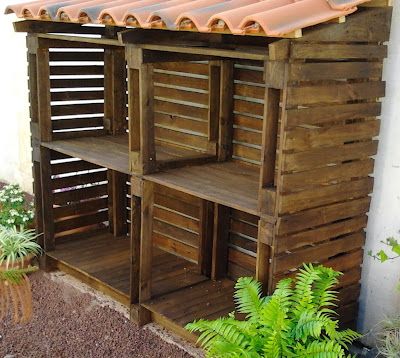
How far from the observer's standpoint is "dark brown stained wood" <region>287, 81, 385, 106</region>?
364 centimetres

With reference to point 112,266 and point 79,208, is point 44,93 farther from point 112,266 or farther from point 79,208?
point 112,266

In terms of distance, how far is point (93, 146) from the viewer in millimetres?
5805

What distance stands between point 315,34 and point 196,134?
2.21m

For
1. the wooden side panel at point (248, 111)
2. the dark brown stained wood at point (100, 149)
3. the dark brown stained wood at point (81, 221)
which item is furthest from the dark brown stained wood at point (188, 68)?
the dark brown stained wood at point (81, 221)

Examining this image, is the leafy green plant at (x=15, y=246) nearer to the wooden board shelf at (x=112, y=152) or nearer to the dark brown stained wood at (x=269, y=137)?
the wooden board shelf at (x=112, y=152)

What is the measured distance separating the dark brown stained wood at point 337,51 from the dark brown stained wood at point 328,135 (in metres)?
0.45

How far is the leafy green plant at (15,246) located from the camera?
603 centimetres

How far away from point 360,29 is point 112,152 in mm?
2559

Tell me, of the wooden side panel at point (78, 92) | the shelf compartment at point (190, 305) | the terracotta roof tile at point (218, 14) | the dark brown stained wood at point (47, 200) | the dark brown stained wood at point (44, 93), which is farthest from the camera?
the wooden side panel at point (78, 92)

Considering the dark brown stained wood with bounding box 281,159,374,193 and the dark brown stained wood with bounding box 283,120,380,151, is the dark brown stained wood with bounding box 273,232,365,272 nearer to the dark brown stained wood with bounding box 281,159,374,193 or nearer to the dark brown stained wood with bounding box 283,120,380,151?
the dark brown stained wood with bounding box 281,159,374,193

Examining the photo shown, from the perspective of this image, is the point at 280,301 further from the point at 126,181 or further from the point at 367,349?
the point at 126,181

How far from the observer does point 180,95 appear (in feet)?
18.8

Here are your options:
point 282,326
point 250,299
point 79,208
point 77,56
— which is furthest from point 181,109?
point 282,326

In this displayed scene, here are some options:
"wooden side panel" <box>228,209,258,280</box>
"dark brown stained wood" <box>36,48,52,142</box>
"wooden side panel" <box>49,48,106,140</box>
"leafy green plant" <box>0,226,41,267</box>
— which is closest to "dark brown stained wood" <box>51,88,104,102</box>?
"wooden side panel" <box>49,48,106,140</box>
